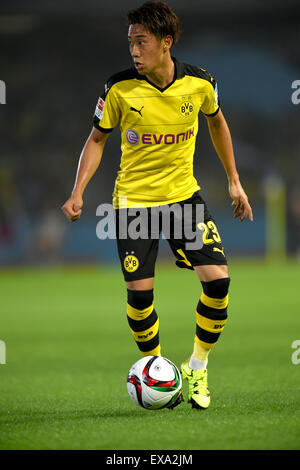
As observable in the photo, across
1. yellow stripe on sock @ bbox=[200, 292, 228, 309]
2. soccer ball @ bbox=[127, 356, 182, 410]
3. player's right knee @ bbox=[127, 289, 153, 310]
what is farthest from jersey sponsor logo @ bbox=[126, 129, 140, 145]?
soccer ball @ bbox=[127, 356, 182, 410]

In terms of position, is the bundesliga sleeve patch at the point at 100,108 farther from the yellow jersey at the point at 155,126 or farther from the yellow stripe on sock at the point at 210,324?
the yellow stripe on sock at the point at 210,324

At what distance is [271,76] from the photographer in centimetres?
1900

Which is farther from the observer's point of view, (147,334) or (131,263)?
(147,334)

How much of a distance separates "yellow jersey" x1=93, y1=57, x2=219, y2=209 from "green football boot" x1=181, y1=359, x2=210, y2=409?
0.94m

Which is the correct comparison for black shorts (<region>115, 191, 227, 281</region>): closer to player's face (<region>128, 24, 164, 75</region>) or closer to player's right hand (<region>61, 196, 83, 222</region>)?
player's right hand (<region>61, 196, 83, 222</region>)

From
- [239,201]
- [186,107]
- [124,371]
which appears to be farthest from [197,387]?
[124,371]

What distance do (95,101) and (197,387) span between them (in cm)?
1474

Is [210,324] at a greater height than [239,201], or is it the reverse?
[239,201]

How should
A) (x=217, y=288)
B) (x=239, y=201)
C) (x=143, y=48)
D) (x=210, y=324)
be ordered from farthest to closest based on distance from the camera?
(x=239, y=201) < (x=210, y=324) < (x=217, y=288) < (x=143, y=48)

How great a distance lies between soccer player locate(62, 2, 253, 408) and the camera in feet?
14.8

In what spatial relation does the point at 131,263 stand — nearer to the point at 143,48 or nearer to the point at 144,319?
the point at 144,319

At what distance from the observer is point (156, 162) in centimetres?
466
